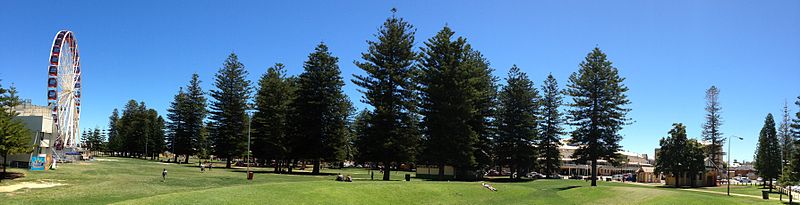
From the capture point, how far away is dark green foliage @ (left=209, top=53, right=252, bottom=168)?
71875 millimetres

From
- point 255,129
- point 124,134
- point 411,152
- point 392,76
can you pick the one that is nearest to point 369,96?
point 392,76

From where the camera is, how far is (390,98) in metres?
48.9

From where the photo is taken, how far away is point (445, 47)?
2055 inches

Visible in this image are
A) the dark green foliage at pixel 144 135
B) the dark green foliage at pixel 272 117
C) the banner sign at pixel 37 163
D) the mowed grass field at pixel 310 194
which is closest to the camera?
the mowed grass field at pixel 310 194

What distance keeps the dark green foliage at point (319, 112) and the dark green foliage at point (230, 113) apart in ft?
52.7

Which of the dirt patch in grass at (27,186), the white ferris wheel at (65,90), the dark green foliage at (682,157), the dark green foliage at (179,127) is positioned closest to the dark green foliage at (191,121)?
the dark green foliage at (179,127)

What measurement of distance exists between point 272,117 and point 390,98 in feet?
75.3

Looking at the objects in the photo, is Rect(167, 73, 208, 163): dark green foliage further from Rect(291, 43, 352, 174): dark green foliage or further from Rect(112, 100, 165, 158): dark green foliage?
Rect(291, 43, 352, 174): dark green foliage

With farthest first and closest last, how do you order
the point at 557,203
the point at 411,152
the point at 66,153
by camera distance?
1. the point at 66,153
2. the point at 411,152
3. the point at 557,203

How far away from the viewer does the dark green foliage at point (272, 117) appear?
206 ft

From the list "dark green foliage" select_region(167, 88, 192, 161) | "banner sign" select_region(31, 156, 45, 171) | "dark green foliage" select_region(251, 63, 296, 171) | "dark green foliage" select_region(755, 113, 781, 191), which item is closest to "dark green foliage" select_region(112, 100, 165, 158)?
"dark green foliage" select_region(167, 88, 192, 161)

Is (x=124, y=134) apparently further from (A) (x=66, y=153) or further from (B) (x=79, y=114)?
(A) (x=66, y=153)

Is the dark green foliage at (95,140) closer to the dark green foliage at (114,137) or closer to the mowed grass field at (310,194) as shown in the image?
the dark green foliage at (114,137)

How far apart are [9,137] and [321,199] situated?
22959 mm
